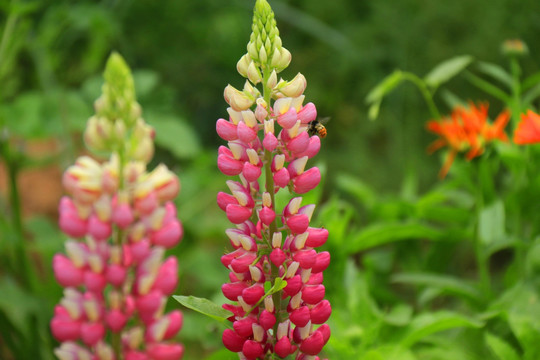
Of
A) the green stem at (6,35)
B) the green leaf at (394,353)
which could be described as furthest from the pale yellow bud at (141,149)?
the green stem at (6,35)

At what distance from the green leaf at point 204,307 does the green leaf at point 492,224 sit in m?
0.57

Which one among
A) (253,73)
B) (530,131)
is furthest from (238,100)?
(530,131)

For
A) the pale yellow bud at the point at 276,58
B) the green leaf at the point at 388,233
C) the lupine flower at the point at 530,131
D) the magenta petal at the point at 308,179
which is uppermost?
the pale yellow bud at the point at 276,58

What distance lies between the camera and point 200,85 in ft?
7.43

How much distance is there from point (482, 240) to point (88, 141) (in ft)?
2.35

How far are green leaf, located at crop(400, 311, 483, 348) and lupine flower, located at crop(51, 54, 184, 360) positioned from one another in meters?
0.44

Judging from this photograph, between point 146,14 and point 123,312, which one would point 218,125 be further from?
point 146,14

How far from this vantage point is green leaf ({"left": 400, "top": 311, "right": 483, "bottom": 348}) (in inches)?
31.5

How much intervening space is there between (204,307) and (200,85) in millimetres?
1806

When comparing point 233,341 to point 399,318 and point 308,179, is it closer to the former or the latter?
point 308,179

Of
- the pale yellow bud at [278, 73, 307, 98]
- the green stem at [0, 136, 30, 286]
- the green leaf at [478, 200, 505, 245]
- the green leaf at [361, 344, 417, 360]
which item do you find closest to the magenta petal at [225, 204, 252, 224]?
the pale yellow bud at [278, 73, 307, 98]

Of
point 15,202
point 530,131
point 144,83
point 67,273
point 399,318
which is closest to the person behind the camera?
point 67,273

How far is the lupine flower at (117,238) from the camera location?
47cm

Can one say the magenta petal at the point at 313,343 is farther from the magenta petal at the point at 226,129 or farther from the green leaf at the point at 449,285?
the green leaf at the point at 449,285
